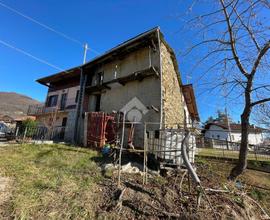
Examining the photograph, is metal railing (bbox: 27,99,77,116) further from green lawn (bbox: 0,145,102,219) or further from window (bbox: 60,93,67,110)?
green lawn (bbox: 0,145,102,219)

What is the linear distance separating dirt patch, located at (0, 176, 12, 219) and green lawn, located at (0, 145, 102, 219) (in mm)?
57

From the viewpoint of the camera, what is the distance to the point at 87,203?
13.2 ft

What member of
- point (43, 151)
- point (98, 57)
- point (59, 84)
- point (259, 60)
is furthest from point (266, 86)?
point (59, 84)

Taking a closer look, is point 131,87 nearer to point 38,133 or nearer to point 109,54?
point 109,54

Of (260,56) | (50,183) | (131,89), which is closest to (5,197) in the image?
(50,183)

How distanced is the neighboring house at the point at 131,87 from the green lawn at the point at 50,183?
3.55 m

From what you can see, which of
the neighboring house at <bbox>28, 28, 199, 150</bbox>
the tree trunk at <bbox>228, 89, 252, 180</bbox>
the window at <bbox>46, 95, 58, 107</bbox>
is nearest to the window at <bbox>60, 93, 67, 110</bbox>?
the neighboring house at <bbox>28, 28, 199, 150</bbox>

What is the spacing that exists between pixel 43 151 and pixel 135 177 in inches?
194

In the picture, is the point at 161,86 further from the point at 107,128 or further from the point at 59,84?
the point at 59,84

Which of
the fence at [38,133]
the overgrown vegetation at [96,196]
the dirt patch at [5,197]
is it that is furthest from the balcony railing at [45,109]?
the dirt patch at [5,197]

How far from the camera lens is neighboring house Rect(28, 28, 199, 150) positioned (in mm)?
10102

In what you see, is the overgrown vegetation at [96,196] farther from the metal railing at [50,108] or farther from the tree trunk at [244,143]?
the metal railing at [50,108]

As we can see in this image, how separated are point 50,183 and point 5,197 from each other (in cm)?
103

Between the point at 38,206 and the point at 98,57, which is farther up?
the point at 98,57
